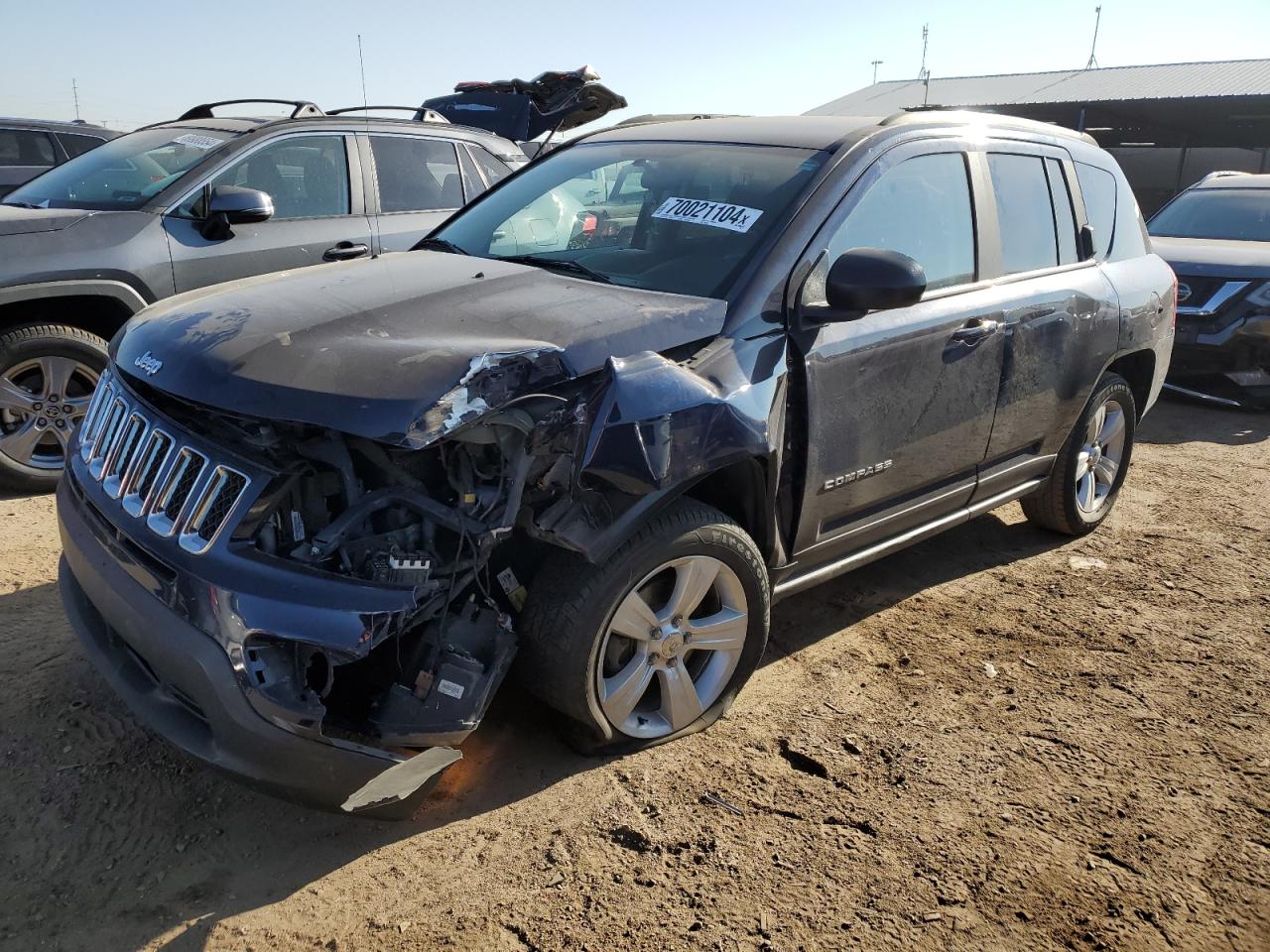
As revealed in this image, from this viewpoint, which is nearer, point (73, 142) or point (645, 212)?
point (645, 212)

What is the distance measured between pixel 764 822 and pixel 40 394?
4238 millimetres

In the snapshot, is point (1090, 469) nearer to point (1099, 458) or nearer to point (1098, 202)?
point (1099, 458)

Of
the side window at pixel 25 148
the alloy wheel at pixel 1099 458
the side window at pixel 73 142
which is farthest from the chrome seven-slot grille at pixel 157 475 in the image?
the side window at pixel 73 142

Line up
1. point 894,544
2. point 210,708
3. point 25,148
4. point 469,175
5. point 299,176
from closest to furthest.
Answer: point 210,708, point 894,544, point 299,176, point 469,175, point 25,148

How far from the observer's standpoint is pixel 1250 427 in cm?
743

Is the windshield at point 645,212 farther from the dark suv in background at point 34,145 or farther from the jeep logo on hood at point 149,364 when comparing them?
the dark suv in background at point 34,145

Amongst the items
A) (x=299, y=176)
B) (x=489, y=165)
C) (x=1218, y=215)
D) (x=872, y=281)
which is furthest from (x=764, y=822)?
(x=1218, y=215)

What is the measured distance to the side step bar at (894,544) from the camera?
3295 mm

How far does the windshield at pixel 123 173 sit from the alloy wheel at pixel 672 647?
3942mm

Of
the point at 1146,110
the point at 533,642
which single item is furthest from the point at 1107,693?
the point at 1146,110

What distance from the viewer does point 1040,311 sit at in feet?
12.8

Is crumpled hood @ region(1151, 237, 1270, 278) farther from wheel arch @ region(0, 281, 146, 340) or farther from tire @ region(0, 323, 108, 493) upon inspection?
tire @ region(0, 323, 108, 493)

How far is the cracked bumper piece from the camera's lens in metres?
2.14

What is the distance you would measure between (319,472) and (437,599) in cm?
44
